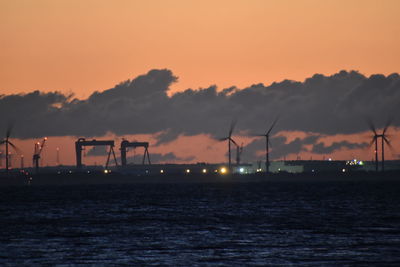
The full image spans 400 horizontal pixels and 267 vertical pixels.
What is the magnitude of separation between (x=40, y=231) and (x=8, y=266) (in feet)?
110

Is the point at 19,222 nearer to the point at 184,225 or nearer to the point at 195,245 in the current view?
the point at 184,225

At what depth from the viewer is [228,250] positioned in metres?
72.9

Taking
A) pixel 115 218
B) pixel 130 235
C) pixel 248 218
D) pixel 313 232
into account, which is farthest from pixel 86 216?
pixel 313 232

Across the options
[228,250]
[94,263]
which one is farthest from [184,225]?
[94,263]

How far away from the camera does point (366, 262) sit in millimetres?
64062

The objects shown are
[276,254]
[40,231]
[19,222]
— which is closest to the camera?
[276,254]

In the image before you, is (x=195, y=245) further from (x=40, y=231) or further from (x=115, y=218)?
(x=115, y=218)

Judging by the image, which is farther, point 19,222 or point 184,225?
point 19,222

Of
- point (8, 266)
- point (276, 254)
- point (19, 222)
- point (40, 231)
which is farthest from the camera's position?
point (19, 222)

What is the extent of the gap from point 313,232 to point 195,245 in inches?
725

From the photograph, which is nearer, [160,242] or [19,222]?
[160,242]

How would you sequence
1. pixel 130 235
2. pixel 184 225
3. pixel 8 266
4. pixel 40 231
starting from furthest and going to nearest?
pixel 184 225, pixel 40 231, pixel 130 235, pixel 8 266

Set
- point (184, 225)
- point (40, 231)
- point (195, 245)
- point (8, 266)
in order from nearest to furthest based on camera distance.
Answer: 1. point (8, 266)
2. point (195, 245)
3. point (40, 231)
4. point (184, 225)

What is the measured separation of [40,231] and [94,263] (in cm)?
3395
